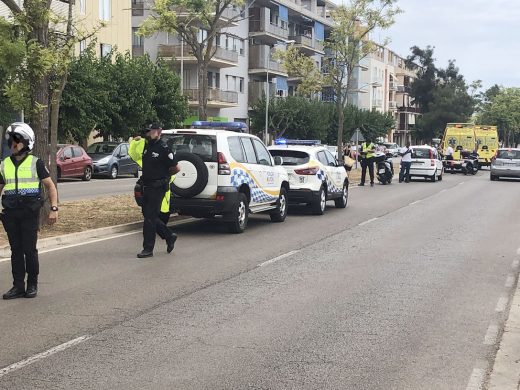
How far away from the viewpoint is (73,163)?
2781 cm

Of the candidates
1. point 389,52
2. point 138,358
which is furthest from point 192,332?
point 389,52

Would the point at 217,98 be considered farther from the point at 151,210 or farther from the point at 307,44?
the point at 151,210

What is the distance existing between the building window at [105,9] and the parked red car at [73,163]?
15126mm

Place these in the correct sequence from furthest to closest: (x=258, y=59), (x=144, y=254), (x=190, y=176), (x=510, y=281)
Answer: (x=258, y=59), (x=190, y=176), (x=144, y=254), (x=510, y=281)

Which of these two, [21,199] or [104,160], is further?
[104,160]

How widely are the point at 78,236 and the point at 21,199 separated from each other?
4.65 m

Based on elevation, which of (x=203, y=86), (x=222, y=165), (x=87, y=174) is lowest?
(x=87, y=174)

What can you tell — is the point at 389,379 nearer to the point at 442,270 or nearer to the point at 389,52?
the point at 442,270

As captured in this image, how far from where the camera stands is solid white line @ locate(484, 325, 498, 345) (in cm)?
608

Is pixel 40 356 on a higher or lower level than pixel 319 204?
lower

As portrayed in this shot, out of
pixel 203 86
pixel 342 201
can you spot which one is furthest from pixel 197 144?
pixel 203 86

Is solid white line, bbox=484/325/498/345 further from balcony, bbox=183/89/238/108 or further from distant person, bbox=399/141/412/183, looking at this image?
balcony, bbox=183/89/238/108

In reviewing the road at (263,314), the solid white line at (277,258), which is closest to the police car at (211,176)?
the road at (263,314)

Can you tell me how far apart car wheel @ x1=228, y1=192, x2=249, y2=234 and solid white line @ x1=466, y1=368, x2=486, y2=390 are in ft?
24.8
